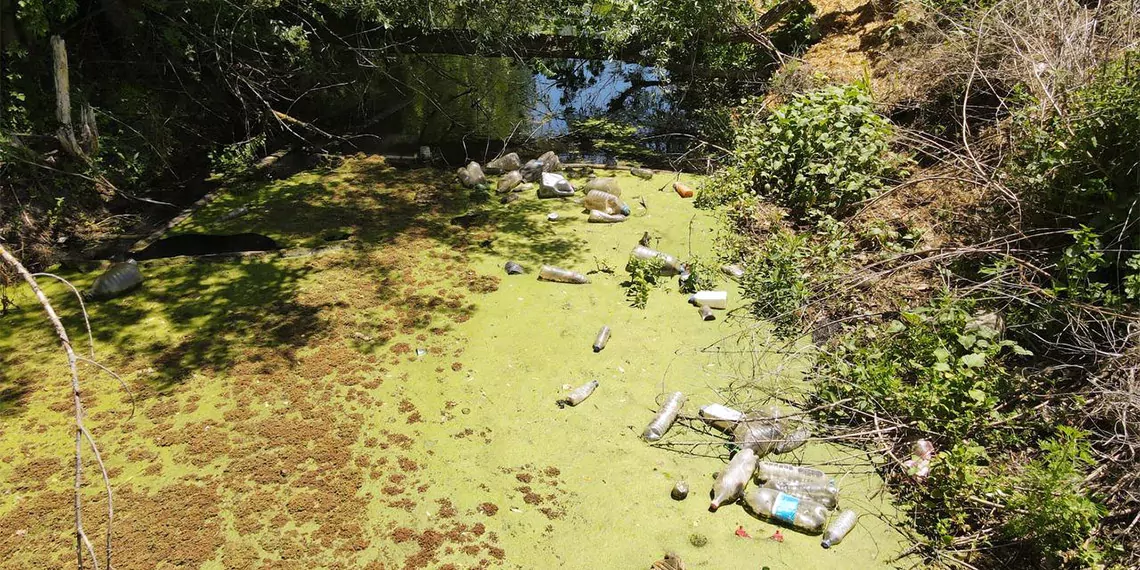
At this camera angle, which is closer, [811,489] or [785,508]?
[785,508]

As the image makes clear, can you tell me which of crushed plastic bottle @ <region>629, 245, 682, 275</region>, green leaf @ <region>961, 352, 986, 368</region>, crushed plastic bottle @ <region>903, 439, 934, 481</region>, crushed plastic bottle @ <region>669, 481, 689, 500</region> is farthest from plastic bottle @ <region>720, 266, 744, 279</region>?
crushed plastic bottle @ <region>669, 481, 689, 500</region>

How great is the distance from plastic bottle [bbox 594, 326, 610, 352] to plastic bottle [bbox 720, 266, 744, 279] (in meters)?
1.02

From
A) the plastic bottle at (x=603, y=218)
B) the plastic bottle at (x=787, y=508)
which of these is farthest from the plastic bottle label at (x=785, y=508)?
the plastic bottle at (x=603, y=218)

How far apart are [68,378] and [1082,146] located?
16.0 ft

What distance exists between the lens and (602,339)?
12.8 feet

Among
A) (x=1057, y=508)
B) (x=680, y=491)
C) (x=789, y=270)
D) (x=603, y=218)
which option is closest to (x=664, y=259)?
(x=789, y=270)

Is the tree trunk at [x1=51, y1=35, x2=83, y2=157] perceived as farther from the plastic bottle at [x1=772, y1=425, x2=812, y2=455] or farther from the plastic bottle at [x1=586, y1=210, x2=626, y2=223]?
the plastic bottle at [x1=772, y1=425, x2=812, y2=455]

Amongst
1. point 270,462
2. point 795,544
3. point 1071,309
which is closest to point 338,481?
point 270,462

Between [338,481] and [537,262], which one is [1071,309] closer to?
[537,262]

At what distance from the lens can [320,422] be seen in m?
3.28

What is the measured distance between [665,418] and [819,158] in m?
2.54

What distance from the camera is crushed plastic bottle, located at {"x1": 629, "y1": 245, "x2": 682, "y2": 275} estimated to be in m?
4.58

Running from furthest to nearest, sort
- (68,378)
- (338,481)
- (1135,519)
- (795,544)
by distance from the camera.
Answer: (68,378) → (338,481) → (795,544) → (1135,519)

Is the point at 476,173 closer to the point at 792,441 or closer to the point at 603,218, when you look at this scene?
the point at 603,218
